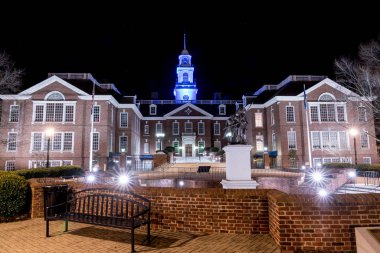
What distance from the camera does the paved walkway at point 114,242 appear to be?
481 centimetres

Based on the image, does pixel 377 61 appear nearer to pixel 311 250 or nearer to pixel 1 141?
pixel 311 250

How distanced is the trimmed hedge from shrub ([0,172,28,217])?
918 centimetres

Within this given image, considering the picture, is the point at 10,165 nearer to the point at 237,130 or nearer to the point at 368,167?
the point at 237,130

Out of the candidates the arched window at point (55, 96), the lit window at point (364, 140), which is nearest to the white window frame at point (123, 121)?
the arched window at point (55, 96)

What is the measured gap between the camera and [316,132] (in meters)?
32.1

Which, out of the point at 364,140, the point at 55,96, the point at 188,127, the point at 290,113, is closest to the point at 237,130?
the point at 290,113

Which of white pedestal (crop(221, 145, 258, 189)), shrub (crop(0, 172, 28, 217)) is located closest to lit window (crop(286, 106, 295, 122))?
white pedestal (crop(221, 145, 258, 189))

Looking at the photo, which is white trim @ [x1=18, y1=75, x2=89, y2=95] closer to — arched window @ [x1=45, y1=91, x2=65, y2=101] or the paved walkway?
arched window @ [x1=45, y1=91, x2=65, y2=101]

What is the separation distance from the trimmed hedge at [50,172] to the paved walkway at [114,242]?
36.3 ft

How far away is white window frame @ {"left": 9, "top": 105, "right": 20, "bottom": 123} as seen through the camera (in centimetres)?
3033

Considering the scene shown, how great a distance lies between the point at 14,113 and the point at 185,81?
3573cm

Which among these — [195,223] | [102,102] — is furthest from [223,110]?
[195,223]

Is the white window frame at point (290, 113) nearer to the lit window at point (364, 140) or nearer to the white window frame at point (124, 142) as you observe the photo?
the lit window at point (364, 140)

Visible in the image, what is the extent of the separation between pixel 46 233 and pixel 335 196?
641cm
